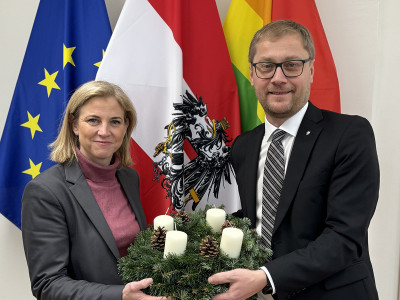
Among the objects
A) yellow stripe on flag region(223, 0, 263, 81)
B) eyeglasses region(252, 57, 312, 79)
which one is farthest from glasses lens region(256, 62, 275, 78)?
yellow stripe on flag region(223, 0, 263, 81)

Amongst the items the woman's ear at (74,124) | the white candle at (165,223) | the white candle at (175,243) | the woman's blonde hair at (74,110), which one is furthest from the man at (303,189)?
the woman's ear at (74,124)

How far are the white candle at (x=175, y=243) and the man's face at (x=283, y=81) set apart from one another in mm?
712

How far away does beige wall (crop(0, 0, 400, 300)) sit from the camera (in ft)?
8.09

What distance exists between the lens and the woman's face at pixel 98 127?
1.61 m

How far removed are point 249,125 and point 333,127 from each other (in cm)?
93

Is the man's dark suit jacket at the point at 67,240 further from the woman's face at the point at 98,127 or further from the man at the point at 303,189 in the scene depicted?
the man at the point at 303,189

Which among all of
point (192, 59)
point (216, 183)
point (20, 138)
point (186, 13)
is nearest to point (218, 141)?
point (216, 183)

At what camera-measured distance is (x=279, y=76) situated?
5.14 feet

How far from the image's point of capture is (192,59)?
223 cm

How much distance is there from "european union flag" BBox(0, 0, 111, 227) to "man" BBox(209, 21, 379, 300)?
1.02 m

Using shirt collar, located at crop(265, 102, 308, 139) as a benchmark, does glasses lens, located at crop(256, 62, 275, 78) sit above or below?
above

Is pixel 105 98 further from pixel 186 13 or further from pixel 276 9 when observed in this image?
pixel 276 9

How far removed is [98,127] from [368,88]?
1.89 metres

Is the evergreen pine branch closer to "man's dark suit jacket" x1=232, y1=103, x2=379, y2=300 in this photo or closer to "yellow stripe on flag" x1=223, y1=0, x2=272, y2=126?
"man's dark suit jacket" x1=232, y1=103, x2=379, y2=300
